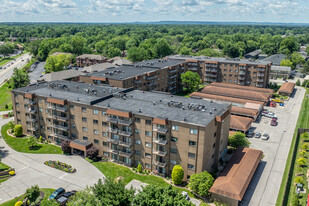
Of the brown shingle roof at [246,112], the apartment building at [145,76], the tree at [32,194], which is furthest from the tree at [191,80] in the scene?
the tree at [32,194]

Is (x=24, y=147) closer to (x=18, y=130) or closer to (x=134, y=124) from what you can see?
(x=18, y=130)

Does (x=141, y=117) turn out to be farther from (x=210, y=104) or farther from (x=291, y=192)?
(x=291, y=192)

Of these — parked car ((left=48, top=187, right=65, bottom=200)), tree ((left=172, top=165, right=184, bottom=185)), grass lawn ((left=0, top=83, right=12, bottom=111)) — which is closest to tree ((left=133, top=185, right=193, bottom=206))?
tree ((left=172, top=165, right=184, bottom=185))

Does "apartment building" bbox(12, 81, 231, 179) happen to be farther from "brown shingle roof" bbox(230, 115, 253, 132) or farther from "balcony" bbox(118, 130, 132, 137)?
"brown shingle roof" bbox(230, 115, 253, 132)

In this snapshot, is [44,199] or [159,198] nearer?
[159,198]

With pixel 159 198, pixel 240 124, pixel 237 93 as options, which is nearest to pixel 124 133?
pixel 159 198

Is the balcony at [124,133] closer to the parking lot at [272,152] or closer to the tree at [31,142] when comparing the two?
the tree at [31,142]

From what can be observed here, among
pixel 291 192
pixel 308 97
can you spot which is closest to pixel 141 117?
pixel 291 192
